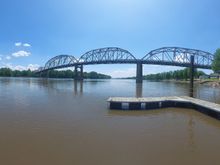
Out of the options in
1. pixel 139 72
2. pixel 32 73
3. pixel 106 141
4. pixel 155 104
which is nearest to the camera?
pixel 106 141

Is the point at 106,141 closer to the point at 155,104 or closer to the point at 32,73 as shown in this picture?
the point at 155,104

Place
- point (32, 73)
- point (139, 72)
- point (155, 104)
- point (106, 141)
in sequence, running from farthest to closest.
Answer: point (32, 73)
point (139, 72)
point (155, 104)
point (106, 141)

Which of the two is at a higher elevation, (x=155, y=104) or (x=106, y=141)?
(x=155, y=104)

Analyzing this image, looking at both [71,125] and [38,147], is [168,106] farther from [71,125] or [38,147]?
[38,147]

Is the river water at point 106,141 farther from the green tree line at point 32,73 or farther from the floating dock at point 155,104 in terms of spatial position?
the green tree line at point 32,73

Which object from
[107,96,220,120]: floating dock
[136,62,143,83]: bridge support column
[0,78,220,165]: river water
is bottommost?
[0,78,220,165]: river water

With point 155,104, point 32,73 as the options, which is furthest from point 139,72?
point 32,73

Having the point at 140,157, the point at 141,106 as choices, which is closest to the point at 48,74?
the point at 141,106

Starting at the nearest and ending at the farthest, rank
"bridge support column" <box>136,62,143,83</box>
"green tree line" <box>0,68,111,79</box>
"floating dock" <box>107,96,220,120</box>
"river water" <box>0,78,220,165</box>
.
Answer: "river water" <box>0,78,220,165</box> → "floating dock" <box>107,96,220,120</box> → "bridge support column" <box>136,62,143,83</box> → "green tree line" <box>0,68,111,79</box>

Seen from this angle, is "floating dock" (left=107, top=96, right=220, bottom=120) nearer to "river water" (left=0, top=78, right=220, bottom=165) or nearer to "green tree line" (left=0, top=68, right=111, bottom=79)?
"river water" (left=0, top=78, right=220, bottom=165)

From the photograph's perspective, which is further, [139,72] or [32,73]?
[32,73]

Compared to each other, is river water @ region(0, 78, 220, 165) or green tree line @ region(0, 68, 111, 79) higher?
green tree line @ region(0, 68, 111, 79)

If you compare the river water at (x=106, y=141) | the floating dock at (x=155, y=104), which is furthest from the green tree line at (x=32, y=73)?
the river water at (x=106, y=141)

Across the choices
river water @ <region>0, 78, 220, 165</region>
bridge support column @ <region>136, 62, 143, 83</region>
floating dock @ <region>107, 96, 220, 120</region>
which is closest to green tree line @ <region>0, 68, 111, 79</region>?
bridge support column @ <region>136, 62, 143, 83</region>
